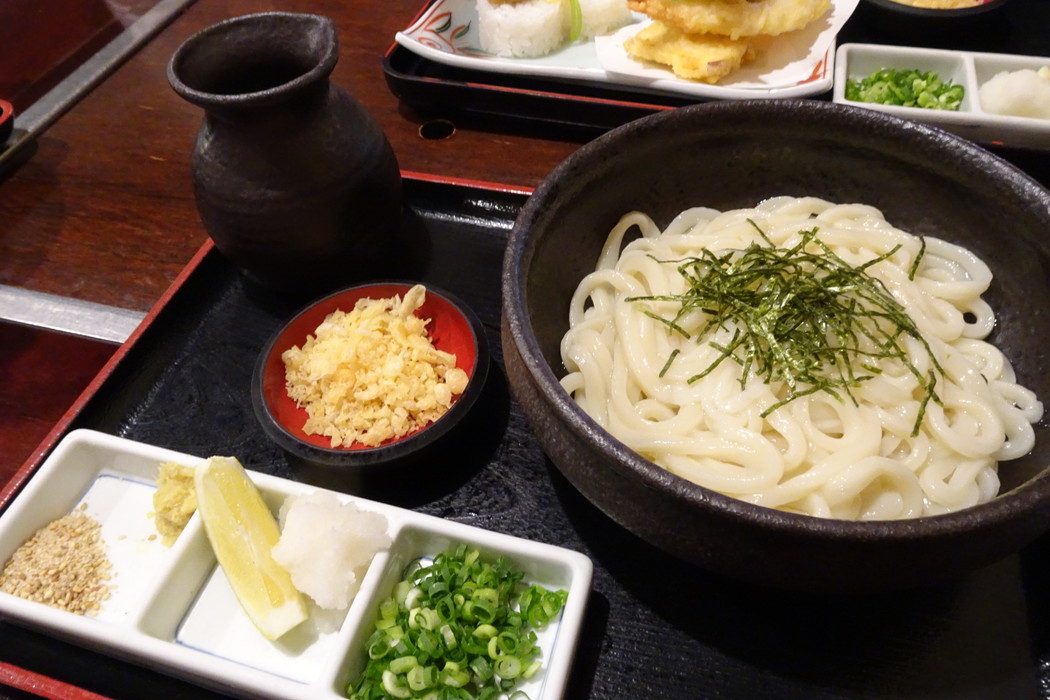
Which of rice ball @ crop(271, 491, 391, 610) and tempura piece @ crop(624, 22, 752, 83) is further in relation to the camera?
tempura piece @ crop(624, 22, 752, 83)

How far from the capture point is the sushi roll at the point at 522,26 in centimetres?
258

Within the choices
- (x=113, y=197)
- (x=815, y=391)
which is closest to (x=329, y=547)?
(x=815, y=391)

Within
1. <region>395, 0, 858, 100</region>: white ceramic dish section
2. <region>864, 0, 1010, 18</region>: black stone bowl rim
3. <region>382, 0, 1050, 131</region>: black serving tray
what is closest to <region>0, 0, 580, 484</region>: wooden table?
<region>382, 0, 1050, 131</region>: black serving tray

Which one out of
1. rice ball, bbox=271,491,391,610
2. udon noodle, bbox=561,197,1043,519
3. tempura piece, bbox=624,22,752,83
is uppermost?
tempura piece, bbox=624,22,752,83

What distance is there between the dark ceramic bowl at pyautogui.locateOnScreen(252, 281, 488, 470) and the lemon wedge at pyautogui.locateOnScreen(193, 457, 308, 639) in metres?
0.13

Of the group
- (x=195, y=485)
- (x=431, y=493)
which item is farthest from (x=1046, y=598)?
(x=195, y=485)

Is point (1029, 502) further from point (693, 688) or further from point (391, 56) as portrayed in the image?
point (391, 56)

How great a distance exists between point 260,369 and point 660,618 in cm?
104

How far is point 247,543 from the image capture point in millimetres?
1369

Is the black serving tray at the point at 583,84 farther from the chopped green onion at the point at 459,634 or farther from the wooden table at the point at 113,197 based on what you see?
the chopped green onion at the point at 459,634

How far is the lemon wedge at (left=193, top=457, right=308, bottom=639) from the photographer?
129cm

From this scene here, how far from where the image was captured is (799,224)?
1.55 m

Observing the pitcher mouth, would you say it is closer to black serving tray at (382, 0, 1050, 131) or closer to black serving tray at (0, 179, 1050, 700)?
black serving tray at (0, 179, 1050, 700)

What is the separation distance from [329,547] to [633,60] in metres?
2.01
